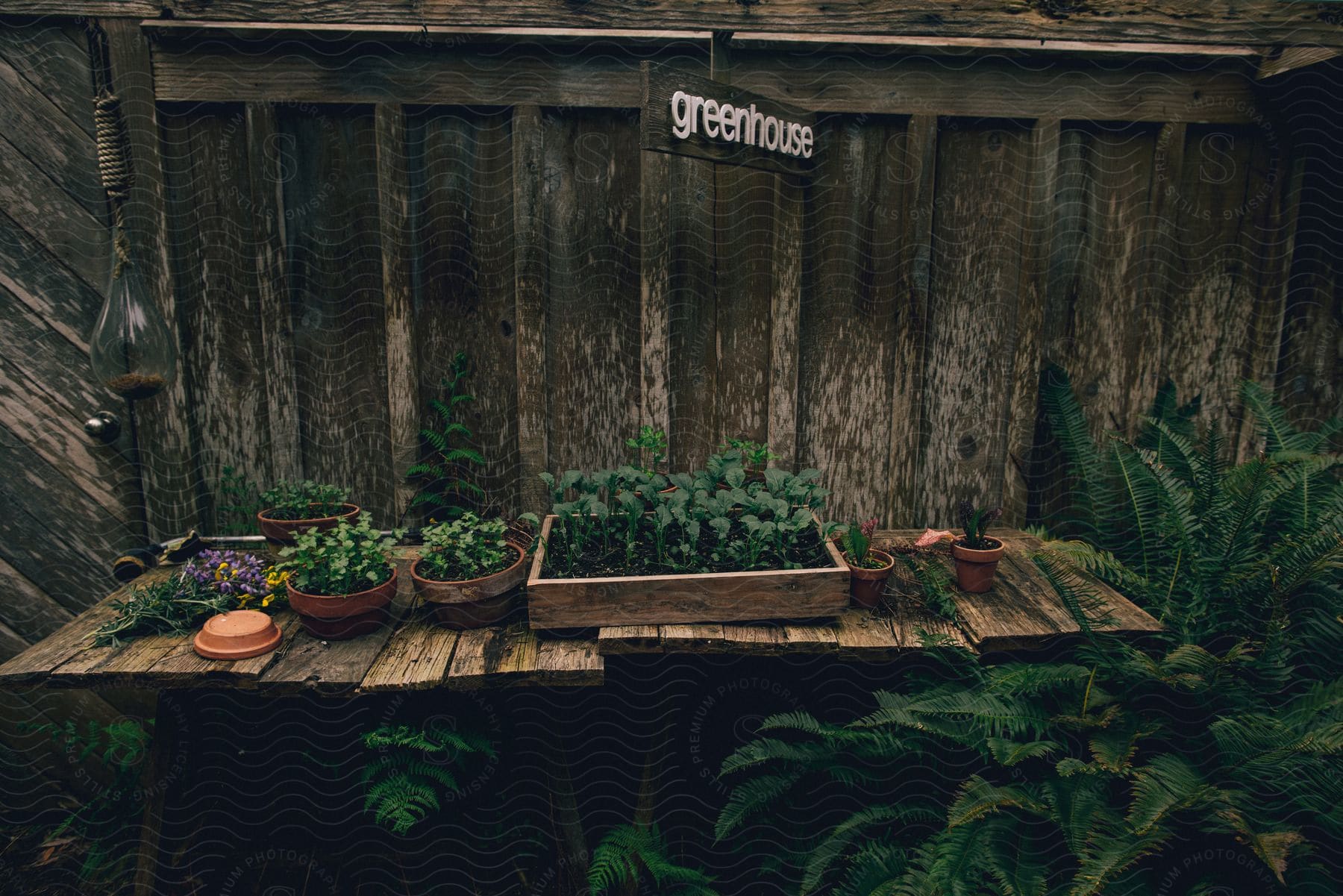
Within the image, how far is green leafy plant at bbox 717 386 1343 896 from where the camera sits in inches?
87.7

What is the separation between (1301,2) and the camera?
119 inches

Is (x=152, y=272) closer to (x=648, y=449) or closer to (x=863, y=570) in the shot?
(x=648, y=449)

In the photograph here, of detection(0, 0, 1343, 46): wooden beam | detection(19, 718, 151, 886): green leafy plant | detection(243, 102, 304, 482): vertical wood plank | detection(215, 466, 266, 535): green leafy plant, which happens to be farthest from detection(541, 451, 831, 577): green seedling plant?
detection(19, 718, 151, 886): green leafy plant

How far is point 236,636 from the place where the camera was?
2.41m

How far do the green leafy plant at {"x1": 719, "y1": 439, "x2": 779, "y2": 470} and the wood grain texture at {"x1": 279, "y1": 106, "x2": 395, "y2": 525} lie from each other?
138 centimetres

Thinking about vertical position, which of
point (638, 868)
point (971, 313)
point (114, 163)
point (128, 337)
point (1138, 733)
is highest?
point (114, 163)

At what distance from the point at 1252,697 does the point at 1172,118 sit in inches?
86.4

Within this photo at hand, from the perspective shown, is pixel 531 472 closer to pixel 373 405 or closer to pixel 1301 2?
pixel 373 405

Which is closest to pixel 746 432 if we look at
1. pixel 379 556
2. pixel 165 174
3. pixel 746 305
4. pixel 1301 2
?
pixel 746 305

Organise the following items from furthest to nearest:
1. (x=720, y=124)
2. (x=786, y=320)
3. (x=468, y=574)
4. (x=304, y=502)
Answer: (x=786, y=320), (x=304, y=502), (x=468, y=574), (x=720, y=124)

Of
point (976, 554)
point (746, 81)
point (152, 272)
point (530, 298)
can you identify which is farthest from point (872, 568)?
point (152, 272)

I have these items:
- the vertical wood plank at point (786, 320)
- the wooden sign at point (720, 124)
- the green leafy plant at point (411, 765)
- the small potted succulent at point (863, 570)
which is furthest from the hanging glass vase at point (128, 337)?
the small potted succulent at point (863, 570)

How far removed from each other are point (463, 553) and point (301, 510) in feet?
2.46

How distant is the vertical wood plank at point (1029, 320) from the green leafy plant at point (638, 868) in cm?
195
